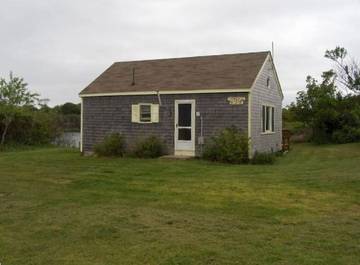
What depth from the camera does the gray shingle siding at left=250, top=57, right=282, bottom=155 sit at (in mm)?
16766

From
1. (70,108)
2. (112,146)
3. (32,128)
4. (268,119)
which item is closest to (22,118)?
(32,128)

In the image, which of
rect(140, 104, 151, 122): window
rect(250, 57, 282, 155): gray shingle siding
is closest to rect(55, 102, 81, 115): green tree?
rect(250, 57, 282, 155): gray shingle siding

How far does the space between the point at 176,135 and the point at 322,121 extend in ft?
39.3

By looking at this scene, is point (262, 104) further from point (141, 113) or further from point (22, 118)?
point (22, 118)

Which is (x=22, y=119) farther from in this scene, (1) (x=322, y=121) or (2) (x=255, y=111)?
(1) (x=322, y=121)

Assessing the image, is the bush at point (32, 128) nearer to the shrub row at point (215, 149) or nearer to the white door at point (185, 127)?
the shrub row at point (215, 149)

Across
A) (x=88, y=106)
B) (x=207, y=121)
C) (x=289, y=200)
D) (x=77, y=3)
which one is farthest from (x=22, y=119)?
(x=289, y=200)

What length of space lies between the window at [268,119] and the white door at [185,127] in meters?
3.04

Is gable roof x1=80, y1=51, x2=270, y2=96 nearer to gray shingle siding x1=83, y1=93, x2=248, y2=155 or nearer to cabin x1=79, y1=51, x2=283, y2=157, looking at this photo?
cabin x1=79, y1=51, x2=283, y2=157

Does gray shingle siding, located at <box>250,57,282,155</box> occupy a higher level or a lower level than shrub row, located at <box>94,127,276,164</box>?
higher

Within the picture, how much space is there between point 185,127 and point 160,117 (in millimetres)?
1088

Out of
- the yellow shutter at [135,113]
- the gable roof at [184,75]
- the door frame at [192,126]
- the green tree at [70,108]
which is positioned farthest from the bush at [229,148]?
the green tree at [70,108]

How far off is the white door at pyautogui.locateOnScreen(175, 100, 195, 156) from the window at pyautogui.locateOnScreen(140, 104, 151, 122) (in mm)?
1179

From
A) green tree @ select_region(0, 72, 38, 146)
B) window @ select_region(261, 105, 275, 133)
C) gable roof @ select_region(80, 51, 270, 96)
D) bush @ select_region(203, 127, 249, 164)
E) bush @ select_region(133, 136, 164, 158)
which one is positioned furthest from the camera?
green tree @ select_region(0, 72, 38, 146)
